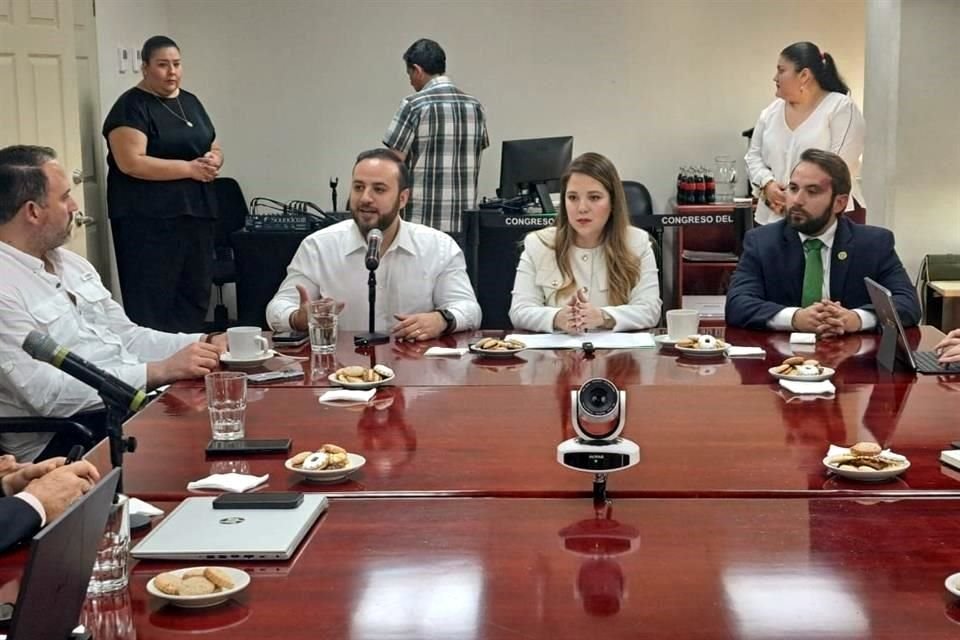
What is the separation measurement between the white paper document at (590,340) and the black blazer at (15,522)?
178cm

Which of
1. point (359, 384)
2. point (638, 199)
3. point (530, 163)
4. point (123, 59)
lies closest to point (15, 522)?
point (359, 384)

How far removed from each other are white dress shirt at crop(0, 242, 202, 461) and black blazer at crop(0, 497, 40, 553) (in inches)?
44.0

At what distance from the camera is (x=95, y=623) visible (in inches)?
64.0

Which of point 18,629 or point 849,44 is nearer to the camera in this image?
point 18,629

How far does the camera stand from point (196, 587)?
168 centimetres

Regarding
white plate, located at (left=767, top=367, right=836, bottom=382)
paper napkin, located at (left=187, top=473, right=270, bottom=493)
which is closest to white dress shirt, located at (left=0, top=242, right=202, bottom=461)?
paper napkin, located at (left=187, top=473, right=270, bottom=493)

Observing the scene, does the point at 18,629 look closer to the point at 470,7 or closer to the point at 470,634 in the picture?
the point at 470,634

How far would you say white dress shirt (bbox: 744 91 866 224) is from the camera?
5.46 meters

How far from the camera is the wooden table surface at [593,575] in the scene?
1599mm

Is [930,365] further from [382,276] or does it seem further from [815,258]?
[382,276]

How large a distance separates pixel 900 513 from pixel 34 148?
2523mm

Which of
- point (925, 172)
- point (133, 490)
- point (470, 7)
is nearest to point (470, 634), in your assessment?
point (133, 490)

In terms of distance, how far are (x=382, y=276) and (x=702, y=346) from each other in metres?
1.19

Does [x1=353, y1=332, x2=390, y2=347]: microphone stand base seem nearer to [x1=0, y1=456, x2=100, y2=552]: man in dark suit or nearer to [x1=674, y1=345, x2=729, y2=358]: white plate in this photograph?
[x1=674, y1=345, x2=729, y2=358]: white plate
